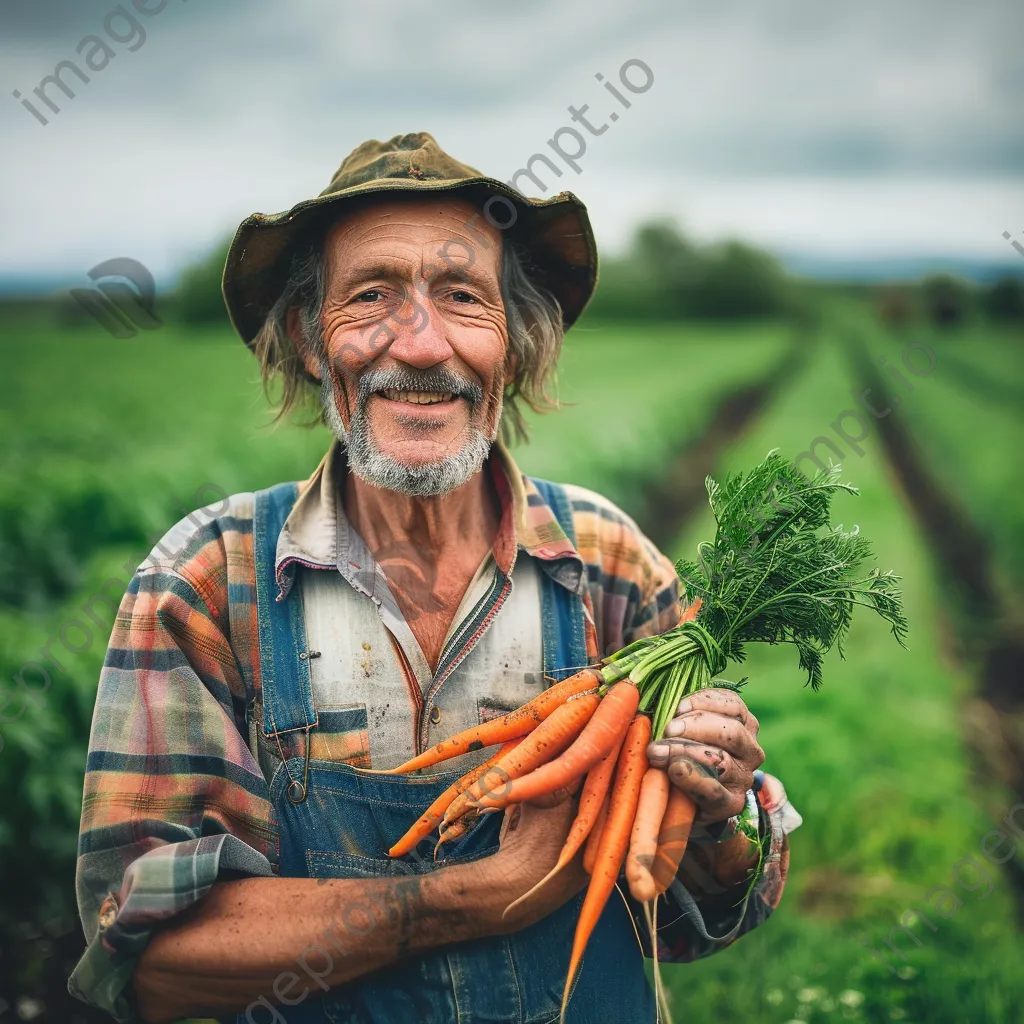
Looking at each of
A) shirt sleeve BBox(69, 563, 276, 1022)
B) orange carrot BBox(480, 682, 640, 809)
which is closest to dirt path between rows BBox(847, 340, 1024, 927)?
orange carrot BBox(480, 682, 640, 809)

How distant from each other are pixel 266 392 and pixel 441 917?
148 cm

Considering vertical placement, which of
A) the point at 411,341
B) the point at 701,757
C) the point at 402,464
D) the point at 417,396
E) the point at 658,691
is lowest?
the point at 701,757

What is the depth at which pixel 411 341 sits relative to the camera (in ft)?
6.57

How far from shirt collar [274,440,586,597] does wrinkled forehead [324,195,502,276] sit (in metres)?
0.48

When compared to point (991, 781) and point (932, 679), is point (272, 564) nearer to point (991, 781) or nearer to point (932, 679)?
point (991, 781)

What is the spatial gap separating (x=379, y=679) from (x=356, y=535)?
367mm

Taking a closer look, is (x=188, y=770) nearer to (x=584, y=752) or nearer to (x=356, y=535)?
(x=356, y=535)

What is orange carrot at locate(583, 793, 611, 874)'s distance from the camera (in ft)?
6.15

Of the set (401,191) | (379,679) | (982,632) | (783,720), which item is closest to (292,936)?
(379,679)

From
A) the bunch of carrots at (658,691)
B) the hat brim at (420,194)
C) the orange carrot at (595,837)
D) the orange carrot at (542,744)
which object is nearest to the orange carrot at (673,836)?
the bunch of carrots at (658,691)

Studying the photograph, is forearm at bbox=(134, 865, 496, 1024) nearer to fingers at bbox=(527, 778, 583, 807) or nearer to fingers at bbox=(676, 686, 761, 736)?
fingers at bbox=(527, 778, 583, 807)

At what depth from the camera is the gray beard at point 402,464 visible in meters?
2.04

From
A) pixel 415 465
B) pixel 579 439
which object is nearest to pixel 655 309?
pixel 579 439

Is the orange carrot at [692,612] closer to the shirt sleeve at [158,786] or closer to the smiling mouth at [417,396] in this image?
the smiling mouth at [417,396]
